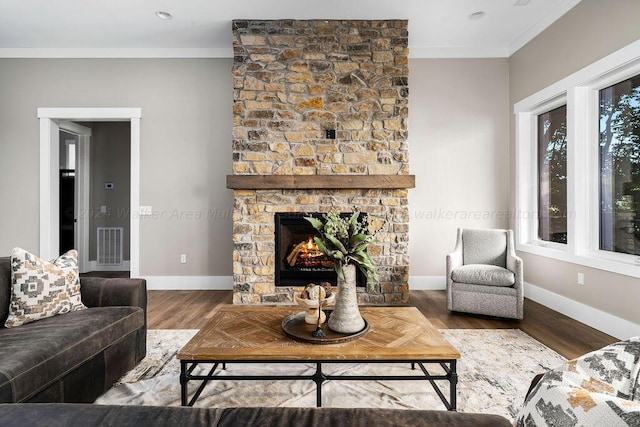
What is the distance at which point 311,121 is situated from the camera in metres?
3.70

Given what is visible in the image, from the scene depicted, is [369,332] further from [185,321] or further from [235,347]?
[185,321]

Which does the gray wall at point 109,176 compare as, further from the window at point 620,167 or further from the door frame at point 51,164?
the window at point 620,167

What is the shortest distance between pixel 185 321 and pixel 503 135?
4.36m

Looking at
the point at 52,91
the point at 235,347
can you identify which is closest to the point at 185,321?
the point at 235,347

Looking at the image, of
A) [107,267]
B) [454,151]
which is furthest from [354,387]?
[107,267]

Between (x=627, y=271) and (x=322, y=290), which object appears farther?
(x=627, y=271)

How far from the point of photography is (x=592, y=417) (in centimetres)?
59

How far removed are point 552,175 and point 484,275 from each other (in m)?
1.56

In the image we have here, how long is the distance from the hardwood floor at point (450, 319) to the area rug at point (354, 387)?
0.41m

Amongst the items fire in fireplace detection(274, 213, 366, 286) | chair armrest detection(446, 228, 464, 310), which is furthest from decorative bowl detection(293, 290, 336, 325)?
chair armrest detection(446, 228, 464, 310)

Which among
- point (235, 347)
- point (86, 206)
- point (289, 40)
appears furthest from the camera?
point (86, 206)

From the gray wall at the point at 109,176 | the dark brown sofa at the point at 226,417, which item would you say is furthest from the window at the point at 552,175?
the gray wall at the point at 109,176

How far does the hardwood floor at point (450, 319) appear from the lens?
8.81 ft

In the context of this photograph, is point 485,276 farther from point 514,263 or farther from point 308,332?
point 308,332
